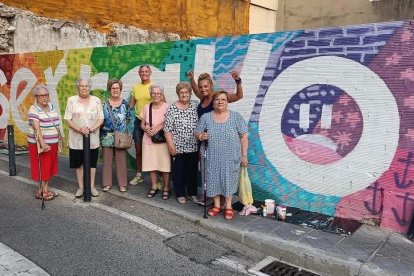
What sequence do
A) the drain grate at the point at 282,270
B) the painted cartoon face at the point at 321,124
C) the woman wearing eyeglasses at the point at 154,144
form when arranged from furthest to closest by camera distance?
the woman wearing eyeglasses at the point at 154,144 < the painted cartoon face at the point at 321,124 < the drain grate at the point at 282,270

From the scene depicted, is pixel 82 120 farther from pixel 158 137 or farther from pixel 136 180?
pixel 136 180

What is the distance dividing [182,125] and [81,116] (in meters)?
1.48

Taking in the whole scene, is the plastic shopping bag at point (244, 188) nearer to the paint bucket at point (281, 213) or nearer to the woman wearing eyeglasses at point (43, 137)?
the paint bucket at point (281, 213)

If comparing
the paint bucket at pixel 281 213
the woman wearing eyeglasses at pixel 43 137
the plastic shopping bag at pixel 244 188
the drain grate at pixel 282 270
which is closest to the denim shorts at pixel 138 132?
the woman wearing eyeglasses at pixel 43 137

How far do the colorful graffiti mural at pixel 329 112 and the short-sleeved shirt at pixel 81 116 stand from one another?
1.73m

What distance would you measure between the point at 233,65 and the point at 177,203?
2187 mm

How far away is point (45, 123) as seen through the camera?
216 inches

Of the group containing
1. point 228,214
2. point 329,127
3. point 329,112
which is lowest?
point 228,214

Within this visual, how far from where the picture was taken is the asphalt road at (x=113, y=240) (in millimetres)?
3807

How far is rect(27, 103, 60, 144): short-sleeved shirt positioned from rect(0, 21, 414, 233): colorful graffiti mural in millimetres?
2336

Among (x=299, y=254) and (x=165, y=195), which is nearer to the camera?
(x=299, y=254)

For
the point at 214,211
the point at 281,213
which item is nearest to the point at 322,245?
the point at 281,213

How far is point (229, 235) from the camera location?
15.0ft

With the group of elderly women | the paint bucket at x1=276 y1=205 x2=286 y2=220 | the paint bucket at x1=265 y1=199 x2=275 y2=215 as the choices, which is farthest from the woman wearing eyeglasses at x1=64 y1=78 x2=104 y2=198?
the paint bucket at x1=276 y1=205 x2=286 y2=220
